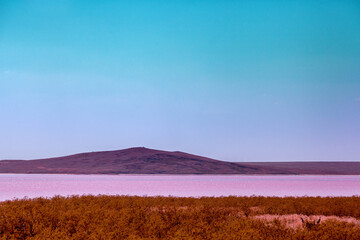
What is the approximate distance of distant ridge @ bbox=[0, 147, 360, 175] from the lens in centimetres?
11106

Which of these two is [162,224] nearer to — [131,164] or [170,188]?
[170,188]

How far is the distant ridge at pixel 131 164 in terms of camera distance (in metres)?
111

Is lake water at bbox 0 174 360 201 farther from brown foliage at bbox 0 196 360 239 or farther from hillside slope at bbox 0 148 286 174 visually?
hillside slope at bbox 0 148 286 174

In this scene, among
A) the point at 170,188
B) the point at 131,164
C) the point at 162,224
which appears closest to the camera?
the point at 162,224

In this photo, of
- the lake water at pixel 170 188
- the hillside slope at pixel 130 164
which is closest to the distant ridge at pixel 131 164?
the hillside slope at pixel 130 164

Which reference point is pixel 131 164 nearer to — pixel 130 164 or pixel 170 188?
pixel 130 164

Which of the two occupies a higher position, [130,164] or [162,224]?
[130,164]

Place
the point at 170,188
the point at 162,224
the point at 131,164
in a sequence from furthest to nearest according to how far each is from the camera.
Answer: the point at 131,164, the point at 170,188, the point at 162,224

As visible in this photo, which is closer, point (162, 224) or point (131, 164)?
point (162, 224)

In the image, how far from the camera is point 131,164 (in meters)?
115

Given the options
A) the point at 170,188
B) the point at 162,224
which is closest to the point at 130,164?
the point at 170,188

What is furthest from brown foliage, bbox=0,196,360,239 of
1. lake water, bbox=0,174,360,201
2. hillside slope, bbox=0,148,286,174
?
hillside slope, bbox=0,148,286,174

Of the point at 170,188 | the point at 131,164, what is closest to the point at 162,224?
the point at 170,188

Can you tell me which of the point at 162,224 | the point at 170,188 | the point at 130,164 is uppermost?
the point at 130,164
